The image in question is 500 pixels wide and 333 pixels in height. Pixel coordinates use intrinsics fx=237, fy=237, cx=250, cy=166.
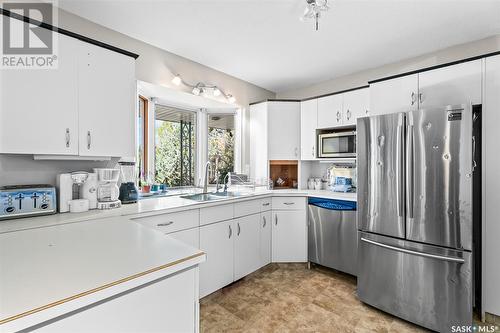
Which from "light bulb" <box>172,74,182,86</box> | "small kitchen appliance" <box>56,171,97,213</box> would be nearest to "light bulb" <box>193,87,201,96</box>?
"light bulb" <box>172,74,182,86</box>

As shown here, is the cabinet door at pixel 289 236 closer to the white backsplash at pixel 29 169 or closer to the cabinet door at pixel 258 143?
the cabinet door at pixel 258 143

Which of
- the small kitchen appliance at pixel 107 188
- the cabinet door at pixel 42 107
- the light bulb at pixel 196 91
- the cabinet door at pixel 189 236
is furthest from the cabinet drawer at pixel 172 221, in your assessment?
the light bulb at pixel 196 91

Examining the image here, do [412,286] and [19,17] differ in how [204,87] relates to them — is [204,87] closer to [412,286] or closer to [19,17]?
[19,17]

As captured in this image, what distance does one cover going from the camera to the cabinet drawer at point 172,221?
1794mm

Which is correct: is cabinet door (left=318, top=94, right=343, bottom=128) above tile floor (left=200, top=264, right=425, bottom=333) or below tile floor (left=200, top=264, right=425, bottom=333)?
above

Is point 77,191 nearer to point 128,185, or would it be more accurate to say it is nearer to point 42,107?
point 128,185

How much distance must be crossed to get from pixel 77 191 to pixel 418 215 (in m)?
2.69

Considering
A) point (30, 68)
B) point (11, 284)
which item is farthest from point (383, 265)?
point (30, 68)

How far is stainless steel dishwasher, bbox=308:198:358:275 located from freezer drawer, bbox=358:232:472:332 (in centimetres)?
36

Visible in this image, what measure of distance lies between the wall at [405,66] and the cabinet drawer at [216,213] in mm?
2231

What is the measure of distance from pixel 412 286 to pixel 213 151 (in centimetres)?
263

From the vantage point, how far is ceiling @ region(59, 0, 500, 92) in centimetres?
183

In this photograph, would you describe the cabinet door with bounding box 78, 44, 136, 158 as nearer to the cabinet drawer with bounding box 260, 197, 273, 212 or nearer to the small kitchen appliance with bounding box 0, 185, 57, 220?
the small kitchen appliance with bounding box 0, 185, 57, 220

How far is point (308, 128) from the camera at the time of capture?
326cm
